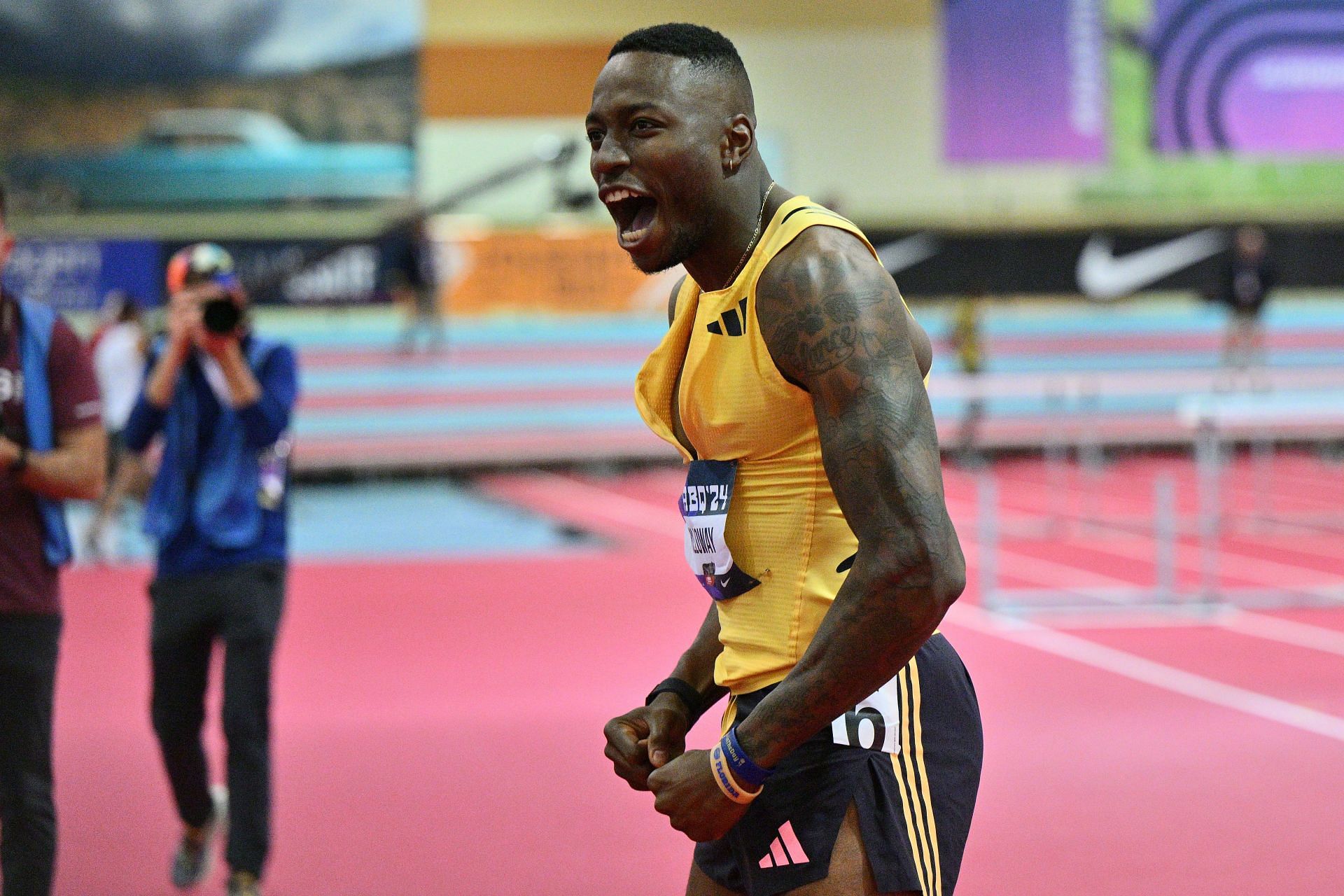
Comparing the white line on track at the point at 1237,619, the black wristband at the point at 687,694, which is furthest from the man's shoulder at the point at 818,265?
the white line on track at the point at 1237,619

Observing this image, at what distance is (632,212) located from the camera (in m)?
2.13

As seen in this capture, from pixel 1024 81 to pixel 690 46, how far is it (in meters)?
16.9

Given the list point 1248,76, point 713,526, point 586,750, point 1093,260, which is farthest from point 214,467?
point 1093,260

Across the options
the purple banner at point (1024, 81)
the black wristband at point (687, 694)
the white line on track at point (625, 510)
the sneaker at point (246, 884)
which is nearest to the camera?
the black wristband at point (687, 694)

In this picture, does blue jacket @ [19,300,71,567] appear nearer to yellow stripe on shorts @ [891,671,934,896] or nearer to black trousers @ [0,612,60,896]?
black trousers @ [0,612,60,896]

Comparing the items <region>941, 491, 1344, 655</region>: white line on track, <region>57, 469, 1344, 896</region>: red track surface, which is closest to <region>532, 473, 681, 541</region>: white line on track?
<region>941, 491, 1344, 655</region>: white line on track

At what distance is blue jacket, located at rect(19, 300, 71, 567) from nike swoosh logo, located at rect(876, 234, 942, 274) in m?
16.9

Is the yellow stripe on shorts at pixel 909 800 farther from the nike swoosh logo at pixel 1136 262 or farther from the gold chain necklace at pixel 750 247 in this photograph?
the nike swoosh logo at pixel 1136 262

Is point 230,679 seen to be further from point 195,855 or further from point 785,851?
point 785,851

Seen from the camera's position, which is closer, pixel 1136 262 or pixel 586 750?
pixel 586 750

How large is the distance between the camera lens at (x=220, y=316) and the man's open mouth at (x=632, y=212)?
9.04ft

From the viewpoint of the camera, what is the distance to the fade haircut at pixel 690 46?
211 centimetres

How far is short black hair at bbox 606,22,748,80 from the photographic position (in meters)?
2.11

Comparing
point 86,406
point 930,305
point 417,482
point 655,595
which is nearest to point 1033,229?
point 930,305
